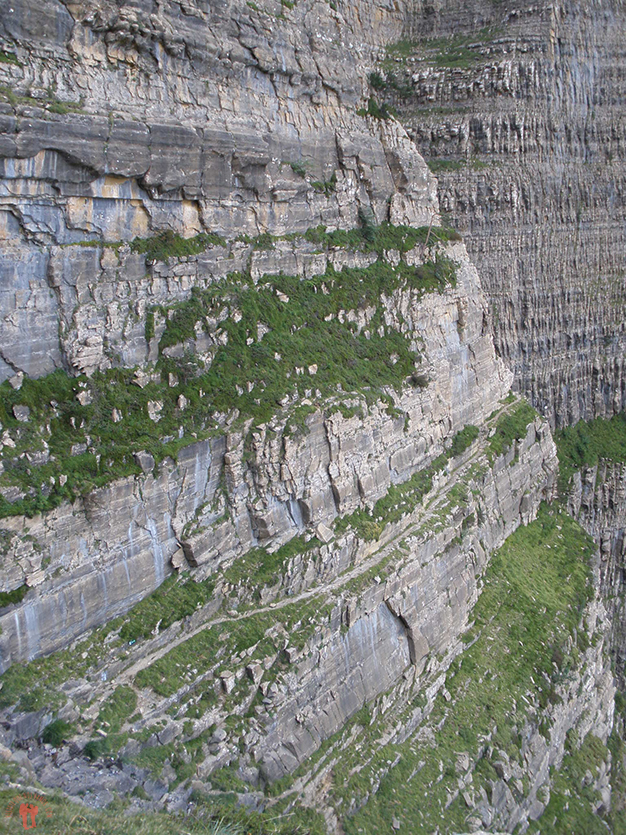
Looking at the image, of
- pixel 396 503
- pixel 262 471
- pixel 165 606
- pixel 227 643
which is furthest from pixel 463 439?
pixel 165 606

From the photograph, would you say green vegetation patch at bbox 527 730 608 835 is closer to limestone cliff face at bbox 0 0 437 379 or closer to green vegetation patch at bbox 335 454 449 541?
green vegetation patch at bbox 335 454 449 541

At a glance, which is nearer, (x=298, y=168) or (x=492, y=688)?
(x=298, y=168)

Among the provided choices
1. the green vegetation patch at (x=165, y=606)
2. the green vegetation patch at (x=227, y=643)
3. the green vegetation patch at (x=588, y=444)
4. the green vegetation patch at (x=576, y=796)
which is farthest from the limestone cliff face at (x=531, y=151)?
the green vegetation patch at (x=165, y=606)

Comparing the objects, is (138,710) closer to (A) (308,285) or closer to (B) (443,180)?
(A) (308,285)

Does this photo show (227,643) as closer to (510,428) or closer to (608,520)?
(510,428)

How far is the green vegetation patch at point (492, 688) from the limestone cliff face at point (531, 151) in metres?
9.00

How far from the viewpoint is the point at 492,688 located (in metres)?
26.5

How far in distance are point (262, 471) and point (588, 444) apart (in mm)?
23225

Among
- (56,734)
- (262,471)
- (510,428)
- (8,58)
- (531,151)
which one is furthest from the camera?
(531,151)

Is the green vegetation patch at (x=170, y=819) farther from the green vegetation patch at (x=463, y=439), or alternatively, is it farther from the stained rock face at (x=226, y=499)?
the green vegetation patch at (x=463, y=439)

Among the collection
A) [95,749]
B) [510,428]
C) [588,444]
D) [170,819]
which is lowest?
[170,819]

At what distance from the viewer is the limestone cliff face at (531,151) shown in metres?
36.7

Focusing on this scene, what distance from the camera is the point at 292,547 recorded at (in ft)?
74.6

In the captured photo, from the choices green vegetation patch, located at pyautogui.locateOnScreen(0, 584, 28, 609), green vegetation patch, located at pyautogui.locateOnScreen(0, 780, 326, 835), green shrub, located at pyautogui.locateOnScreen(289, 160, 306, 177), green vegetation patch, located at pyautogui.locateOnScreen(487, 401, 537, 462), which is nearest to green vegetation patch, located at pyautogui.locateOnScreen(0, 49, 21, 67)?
green shrub, located at pyautogui.locateOnScreen(289, 160, 306, 177)
